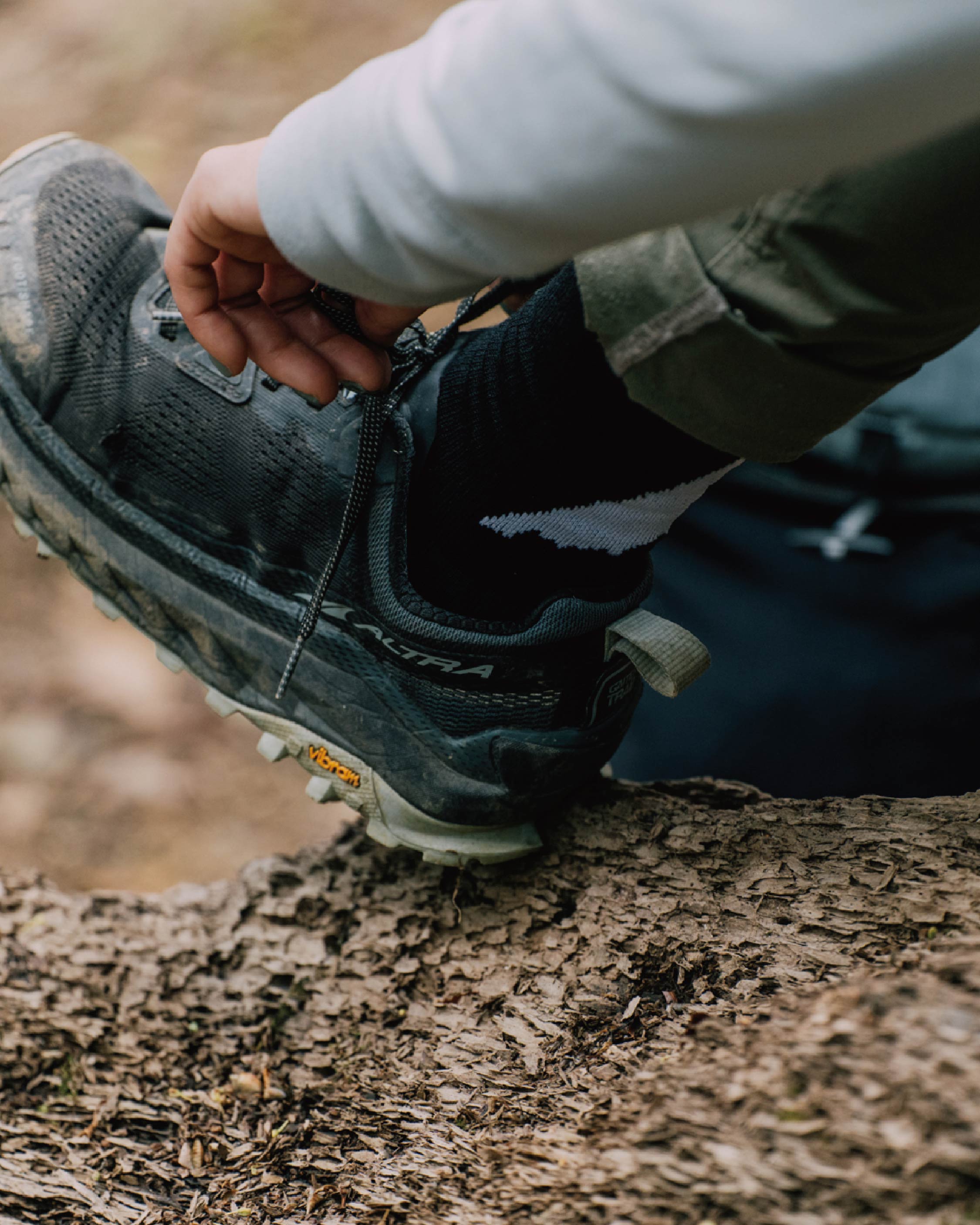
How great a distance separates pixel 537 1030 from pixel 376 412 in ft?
1.79

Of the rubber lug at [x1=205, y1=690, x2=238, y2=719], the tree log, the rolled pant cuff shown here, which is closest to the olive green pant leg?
the rolled pant cuff

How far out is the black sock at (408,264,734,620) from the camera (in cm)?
78

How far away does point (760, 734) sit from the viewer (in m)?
1.34

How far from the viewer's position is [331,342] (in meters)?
0.76

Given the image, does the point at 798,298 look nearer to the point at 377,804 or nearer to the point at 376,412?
the point at 376,412

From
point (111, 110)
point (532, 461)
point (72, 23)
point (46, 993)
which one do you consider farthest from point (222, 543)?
point (72, 23)

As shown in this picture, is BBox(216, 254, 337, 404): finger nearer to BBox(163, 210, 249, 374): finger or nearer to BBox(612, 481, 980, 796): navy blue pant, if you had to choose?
BBox(163, 210, 249, 374): finger

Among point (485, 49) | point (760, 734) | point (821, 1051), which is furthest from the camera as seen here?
point (760, 734)

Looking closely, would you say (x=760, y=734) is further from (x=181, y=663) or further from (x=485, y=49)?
(x=485, y=49)

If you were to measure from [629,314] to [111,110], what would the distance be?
3007 millimetres

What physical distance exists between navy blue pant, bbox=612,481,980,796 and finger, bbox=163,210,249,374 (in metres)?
0.85

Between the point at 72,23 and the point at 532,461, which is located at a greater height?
the point at 72,23

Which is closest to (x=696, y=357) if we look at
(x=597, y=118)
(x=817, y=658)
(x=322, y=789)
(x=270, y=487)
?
(x=597, y=118)

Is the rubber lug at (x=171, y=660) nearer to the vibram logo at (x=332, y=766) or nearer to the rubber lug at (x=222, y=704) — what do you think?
the rubber lug at (x=222, y=704)
